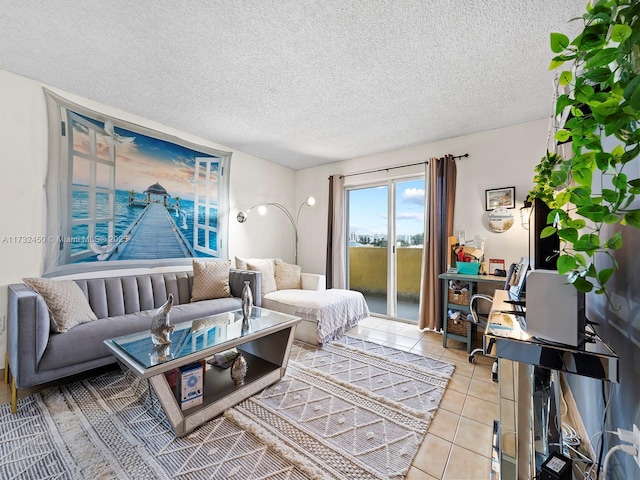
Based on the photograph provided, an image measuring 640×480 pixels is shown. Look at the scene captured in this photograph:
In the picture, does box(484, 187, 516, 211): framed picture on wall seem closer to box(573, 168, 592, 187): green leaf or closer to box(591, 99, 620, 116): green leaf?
box(573, 168, 592, 187): green leaf

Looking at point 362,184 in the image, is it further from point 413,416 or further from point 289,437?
point 289,437

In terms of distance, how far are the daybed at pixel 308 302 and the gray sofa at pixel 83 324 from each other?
615 millimetres

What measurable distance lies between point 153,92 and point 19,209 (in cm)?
150

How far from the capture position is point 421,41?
1749 mm

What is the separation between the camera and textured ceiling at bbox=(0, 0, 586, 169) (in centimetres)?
154

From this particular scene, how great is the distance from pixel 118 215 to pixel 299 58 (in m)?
2.36

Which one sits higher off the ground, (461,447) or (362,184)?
(362,184)

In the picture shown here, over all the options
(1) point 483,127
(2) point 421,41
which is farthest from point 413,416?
(1) point 483,127

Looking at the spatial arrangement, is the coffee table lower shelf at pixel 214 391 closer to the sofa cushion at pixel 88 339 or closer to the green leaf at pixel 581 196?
the sofa cushion at pixel 88 339

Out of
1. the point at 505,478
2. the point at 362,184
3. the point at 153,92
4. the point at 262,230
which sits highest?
the point at 153,92

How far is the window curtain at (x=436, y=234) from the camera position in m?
3.26

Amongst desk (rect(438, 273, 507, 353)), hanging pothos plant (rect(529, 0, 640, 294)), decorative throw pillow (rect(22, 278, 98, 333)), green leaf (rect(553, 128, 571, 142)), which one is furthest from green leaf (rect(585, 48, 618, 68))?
decorative throw pillow (rect(22, 278, 98, 333))

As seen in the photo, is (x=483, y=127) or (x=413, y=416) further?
(x=483, y=127)

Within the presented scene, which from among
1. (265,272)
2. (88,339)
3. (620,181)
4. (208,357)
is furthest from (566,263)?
(265,272)
